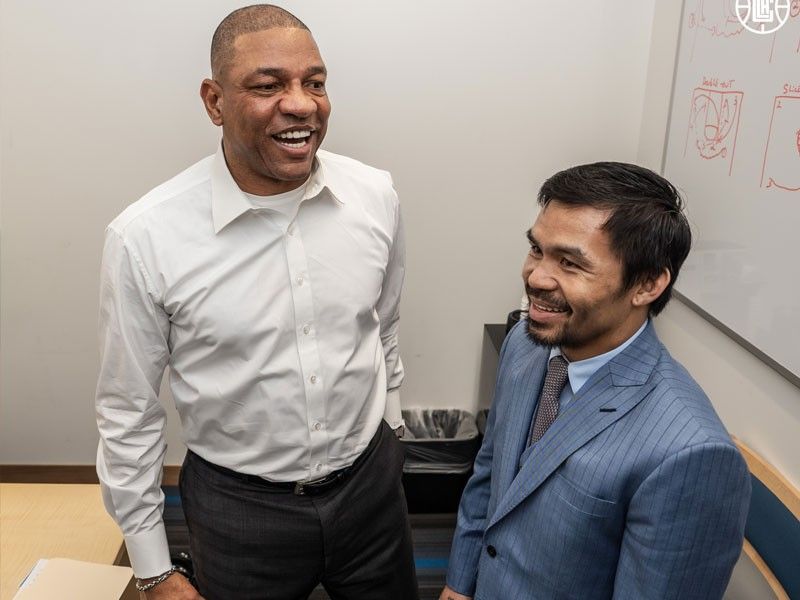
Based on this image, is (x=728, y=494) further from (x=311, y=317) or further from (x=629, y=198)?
(x=311, y=317)

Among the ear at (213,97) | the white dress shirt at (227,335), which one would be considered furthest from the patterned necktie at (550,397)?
the ear at (213,97)

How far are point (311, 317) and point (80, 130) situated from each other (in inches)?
61.0

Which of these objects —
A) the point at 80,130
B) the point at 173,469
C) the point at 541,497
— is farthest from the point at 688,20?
the point at 173,469

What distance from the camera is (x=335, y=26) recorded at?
8.18 feet

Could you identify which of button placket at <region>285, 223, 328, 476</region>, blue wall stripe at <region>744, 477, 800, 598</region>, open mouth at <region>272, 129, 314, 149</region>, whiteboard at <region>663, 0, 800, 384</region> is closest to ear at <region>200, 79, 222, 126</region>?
open mouth at <region>272, 129, 314, 149</region>

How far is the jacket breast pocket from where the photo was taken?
3.55ft

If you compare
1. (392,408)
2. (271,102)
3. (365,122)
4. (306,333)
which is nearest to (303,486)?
(306,333)

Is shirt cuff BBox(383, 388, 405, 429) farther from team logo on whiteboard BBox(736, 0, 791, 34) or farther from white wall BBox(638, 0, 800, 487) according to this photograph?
team logo on whiteboard BBox(736, 0, 791, 34)

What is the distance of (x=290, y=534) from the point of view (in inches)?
61.8

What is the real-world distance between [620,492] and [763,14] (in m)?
1.32

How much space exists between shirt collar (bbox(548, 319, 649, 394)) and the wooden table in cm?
131

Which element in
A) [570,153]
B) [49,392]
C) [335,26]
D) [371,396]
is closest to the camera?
[371,396]

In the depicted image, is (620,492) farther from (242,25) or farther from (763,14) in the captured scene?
(763,14)

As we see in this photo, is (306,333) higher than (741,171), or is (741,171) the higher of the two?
(741,171)
